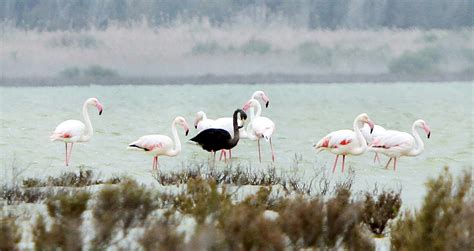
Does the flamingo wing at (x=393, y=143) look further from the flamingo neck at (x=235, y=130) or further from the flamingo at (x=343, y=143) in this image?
the flamingo neck at (x=235, y=130)

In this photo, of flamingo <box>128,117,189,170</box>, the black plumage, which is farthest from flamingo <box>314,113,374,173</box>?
flamingo <box>128,117,189,170</box>

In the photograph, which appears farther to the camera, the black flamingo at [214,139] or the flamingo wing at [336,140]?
the flamingo wing at [336,140]

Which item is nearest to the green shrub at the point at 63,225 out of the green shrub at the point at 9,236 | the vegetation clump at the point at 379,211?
the green shrub at the point at 9,236

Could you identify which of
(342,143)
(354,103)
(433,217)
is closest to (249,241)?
(433,217)

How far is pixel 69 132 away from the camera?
22.2 meters

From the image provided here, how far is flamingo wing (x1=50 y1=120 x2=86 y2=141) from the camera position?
2223 cm

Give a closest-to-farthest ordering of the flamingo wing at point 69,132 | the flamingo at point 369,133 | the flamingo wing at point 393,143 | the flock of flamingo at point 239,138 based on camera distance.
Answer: the flock of flamingo at point 239,138
the flamingo wing at point 393,143
the flamingo wing at point 69,132
the flamingo at point 369,133

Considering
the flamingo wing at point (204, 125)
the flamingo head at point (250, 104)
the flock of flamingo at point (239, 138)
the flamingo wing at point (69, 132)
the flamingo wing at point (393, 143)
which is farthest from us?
the flamingo head at point (250, 104)

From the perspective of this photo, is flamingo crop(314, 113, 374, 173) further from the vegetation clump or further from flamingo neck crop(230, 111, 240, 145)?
the vegetation clump

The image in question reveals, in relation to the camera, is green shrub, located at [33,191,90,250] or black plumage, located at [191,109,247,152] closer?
green shrub, located at [33,191,90,250]

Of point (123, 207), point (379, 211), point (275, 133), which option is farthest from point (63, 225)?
point (275, 133)

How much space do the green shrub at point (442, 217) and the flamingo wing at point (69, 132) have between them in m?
12.8

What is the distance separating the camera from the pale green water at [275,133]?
77.9 feet

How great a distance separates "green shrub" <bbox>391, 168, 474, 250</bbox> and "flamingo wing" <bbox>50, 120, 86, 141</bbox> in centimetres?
1279
